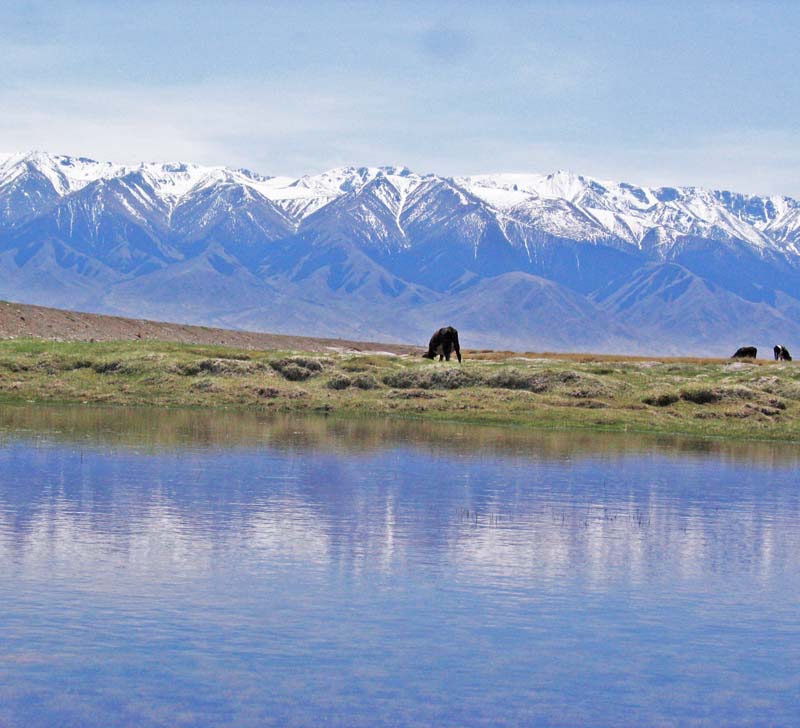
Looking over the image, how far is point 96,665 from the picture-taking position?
17047 mm

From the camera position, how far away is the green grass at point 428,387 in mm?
62062

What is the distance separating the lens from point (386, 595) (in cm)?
2139

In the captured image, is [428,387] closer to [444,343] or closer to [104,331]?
[444,343]

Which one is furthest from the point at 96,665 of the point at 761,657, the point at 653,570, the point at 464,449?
Answer: the point at 464,449

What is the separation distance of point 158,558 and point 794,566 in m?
12.3

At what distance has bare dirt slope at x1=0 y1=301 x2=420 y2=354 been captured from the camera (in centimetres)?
9156

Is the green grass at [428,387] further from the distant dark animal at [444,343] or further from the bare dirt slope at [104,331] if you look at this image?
the bare dirt slope at [104,331]

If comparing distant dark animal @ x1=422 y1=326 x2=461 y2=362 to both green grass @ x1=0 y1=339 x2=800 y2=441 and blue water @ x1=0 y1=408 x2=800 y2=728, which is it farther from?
blue water @ x1=0 y1=408 x2=800 y2=728

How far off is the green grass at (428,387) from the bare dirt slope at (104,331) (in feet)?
43.2

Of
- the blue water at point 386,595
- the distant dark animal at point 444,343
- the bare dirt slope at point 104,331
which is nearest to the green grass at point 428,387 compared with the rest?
the distant dark animal at point 444,343

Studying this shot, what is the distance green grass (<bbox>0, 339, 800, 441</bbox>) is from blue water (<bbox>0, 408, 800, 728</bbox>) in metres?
23.0

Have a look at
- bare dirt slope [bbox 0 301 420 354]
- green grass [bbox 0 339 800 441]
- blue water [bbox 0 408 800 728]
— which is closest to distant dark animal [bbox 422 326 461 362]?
A: green grass [bbox 0 339 800 441]

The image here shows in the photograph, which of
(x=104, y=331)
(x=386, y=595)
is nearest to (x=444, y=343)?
(x=104, y=331)

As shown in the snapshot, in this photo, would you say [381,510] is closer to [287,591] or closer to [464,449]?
[287,591]
